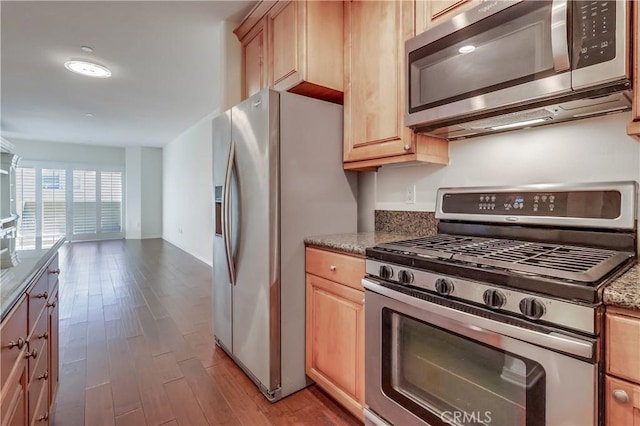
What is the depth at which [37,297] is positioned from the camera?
46.8 inches

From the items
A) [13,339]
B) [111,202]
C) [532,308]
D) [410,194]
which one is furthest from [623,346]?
[111,202]

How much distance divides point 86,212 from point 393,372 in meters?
9.25

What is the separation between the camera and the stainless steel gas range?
0.83 m

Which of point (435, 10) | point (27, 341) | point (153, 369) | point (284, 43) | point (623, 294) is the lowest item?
point (153, 369)

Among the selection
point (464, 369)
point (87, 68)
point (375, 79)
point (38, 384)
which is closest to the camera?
point (464, 369)

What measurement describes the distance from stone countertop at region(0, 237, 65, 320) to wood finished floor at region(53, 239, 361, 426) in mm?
918

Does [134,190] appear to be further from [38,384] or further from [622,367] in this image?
[622,367]

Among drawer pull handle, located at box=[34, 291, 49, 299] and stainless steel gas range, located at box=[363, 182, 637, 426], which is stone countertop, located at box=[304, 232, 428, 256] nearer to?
stainless steel gas range, located at box=[363, 182, 637, 426]

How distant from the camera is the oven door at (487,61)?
111 centimetres

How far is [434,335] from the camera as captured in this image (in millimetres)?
1164

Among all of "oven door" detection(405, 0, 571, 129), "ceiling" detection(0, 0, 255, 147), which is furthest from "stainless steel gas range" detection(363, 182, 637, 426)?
"ceiling" detection(0, 0, 255, 147)

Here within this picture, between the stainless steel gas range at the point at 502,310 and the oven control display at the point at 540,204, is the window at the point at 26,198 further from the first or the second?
the oven control display at the point at 540,204

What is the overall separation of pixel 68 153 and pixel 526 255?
9.81 m

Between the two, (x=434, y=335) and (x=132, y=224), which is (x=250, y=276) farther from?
(x=132, y=224)
